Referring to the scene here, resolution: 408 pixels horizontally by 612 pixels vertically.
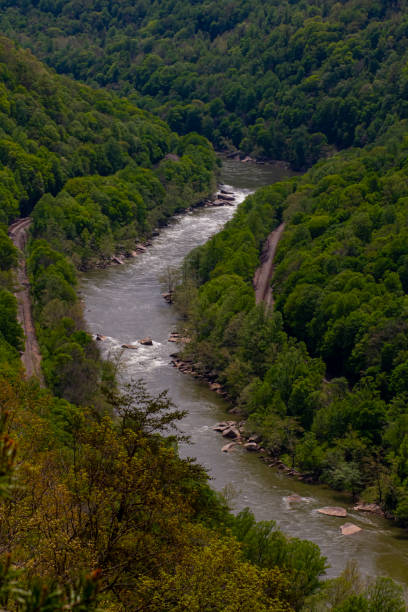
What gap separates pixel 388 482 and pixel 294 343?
26.9 metres

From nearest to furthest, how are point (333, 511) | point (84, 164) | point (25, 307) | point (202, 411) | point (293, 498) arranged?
point (333, 511)
point (293, 498)
point (202, 411)
point (25, 307)
point (84, 164)

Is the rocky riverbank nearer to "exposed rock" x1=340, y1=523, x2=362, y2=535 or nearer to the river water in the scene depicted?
the river water

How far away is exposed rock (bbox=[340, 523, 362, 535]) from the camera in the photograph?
6083 cm

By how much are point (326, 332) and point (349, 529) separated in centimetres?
3114

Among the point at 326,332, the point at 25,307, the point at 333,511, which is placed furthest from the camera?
the point at 25,307

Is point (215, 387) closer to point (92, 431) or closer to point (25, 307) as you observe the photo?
point (25, 307)

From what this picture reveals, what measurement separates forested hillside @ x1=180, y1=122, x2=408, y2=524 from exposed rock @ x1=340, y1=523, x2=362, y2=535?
3.71 meters

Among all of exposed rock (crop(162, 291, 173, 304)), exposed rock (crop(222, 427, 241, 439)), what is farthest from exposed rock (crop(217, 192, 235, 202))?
exposed rock (crop(222, 427, 241, 439))

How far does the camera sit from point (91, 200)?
139 m

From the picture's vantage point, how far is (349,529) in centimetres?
6128

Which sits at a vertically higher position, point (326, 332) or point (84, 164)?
point (84, 164)

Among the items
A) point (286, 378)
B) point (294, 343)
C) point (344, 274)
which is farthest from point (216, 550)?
point (344, 274)

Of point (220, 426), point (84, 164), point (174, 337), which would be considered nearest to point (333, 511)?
point (220, 426)

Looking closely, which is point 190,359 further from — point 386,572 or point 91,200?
point 91,200
